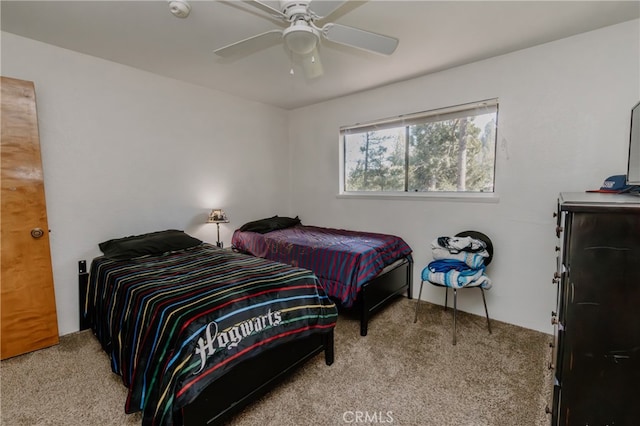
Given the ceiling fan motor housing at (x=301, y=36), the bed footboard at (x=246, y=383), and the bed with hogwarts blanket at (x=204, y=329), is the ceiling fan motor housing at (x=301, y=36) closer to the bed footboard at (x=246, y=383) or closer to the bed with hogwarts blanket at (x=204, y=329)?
the bed with hogwarts blanket at (x=204, y=329)

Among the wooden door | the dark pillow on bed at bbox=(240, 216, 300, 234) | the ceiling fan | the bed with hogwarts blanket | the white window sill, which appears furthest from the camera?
the dark pillow on bed at bbox=(240, 216, 300, 234)

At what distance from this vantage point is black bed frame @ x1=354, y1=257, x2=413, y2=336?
2.45 metres

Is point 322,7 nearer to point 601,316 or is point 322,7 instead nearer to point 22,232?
point 601,316

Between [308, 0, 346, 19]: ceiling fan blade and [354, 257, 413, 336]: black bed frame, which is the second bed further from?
[308, 0, 346, 19]: ceiling fan blade

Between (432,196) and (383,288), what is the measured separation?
112 centimetres

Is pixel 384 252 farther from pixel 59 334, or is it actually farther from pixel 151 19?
pixel 59 334

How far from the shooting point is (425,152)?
3.16 meters

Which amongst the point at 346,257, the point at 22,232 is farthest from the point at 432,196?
the point at 22,232

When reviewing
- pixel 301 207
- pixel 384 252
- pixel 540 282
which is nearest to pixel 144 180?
pixel 301 207

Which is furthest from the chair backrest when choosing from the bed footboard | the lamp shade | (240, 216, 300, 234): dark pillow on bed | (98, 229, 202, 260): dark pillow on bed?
(98, 229, 202, 260): dark pillow on bed

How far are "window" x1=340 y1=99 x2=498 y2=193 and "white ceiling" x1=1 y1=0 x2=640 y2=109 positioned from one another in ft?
1.71

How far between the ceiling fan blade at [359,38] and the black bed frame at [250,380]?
190cm

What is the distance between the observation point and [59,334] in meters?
2.42

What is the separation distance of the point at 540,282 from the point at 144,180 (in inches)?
152
